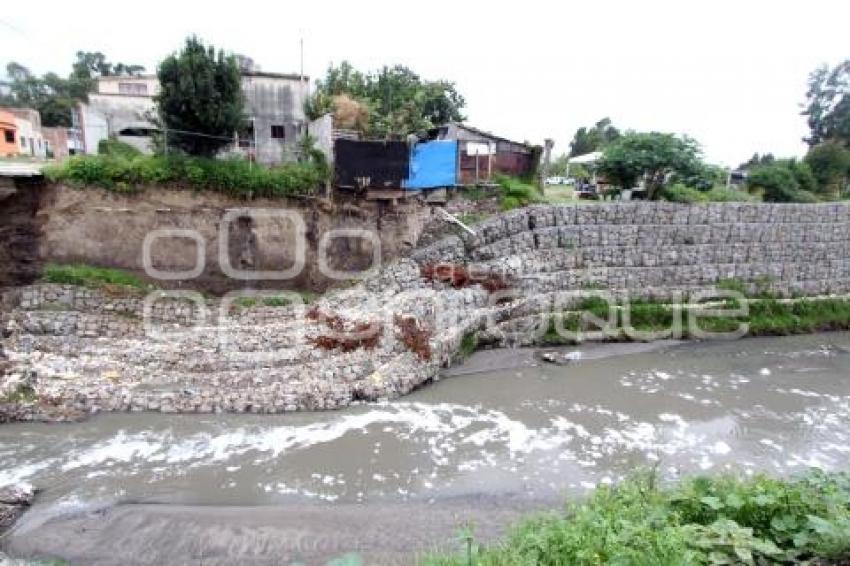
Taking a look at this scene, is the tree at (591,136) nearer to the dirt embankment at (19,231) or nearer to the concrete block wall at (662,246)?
the concrete block wall at (662,246)

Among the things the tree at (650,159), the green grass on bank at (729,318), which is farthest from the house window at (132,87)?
the green grass on bank at (729,318)

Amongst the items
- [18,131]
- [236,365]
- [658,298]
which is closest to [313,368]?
[236,365]

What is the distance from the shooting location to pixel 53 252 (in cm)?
1453

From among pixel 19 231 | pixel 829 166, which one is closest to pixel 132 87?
pixel 19 231

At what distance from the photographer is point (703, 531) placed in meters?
4.49

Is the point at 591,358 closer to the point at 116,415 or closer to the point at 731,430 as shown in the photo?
the point at 731,430

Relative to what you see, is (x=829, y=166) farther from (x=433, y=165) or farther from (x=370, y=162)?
(x=370, y=162)

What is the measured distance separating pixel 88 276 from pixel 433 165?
440 inches

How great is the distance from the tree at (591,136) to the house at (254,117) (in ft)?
126

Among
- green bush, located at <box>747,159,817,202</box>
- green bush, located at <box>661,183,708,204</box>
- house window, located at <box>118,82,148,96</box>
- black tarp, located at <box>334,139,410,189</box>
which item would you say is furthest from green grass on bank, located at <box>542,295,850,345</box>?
house window, located at <box>118,82,148,96</box>

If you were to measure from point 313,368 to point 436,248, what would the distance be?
6235mm

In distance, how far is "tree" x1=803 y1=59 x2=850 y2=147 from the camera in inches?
1412

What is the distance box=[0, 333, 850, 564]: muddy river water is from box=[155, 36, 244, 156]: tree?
9.12 m

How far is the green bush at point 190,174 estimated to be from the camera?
1456 cm
